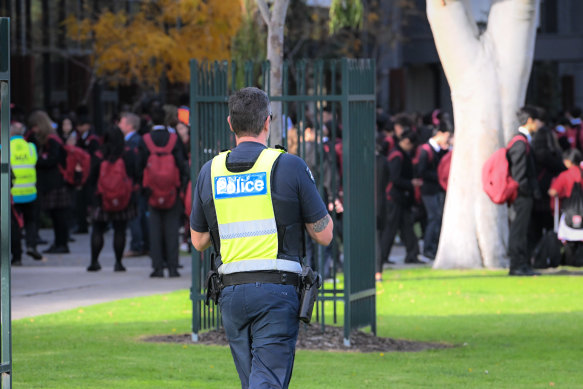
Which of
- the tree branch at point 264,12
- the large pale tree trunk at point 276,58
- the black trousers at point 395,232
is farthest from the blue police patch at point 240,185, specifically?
the black trousers at point 395,232

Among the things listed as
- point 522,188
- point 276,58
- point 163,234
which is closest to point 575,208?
point 522,188

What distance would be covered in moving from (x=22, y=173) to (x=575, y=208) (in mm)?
7237

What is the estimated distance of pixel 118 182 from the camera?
16484 mm

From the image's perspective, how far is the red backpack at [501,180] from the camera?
51.6 feet

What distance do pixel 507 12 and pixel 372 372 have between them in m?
8.80

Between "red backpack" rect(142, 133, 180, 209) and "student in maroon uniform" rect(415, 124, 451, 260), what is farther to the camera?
"student in maroon uniform" rect(415, 124, 451, 260)

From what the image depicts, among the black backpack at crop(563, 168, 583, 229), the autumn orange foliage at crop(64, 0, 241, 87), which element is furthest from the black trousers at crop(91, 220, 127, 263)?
the autumn orange foliage at crop(64, 0, 241, 87)

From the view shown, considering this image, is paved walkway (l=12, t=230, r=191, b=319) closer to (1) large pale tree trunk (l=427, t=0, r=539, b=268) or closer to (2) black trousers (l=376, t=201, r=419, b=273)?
(2) black trousers (l=376, t=201, r=419, b=273)

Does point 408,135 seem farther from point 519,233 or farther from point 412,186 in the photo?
point 519,233

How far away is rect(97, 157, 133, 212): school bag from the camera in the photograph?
16484mm

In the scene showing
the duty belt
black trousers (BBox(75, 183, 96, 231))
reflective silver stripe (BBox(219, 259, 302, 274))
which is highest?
reflective silver stripe (BBox(219, 259, 302, 274))

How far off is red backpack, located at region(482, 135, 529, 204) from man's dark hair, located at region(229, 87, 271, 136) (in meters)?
9.83

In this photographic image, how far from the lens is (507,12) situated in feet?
56.7

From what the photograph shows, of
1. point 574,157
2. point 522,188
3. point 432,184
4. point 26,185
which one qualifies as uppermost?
point 574,157
